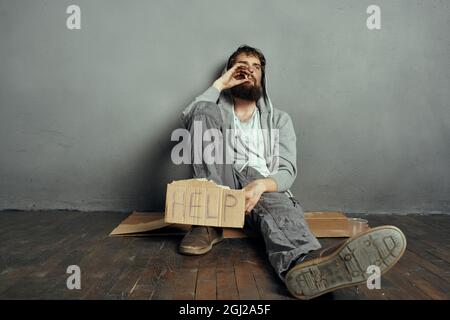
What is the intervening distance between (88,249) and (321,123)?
157 cm

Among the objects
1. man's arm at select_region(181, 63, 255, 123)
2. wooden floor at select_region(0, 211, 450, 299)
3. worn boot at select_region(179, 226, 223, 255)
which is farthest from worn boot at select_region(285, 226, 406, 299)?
man's arm at select_region(181, 63, 255, 123)

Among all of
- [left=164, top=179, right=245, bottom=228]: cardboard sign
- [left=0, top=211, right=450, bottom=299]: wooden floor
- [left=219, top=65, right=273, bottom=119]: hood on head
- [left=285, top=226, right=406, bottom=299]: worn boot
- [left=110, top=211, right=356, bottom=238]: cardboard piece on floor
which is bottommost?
[left=0, top=211, right=450, bottom=299]: wooden floor

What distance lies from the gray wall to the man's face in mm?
277

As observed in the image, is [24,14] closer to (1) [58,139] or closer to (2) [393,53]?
(1) [58,139]

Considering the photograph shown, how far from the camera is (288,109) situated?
94.7 inches

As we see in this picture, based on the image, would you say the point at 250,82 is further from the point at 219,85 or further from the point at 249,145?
the point at 249,145

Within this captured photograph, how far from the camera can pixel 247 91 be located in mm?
2070

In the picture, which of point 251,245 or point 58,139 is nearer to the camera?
point 251,245

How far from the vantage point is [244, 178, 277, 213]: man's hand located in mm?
1559

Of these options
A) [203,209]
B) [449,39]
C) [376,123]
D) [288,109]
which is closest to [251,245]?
[203,209]

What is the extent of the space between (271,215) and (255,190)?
0.14 metres

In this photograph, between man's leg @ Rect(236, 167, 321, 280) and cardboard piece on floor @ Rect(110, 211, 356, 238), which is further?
cardboard piece on floor @ Rect(110, 211, 356, 238)

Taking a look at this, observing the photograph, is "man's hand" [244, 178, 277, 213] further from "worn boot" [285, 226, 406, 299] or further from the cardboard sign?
"worn boot" [285, 226, 406, 299]

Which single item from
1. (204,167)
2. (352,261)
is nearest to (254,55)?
(204,167)
